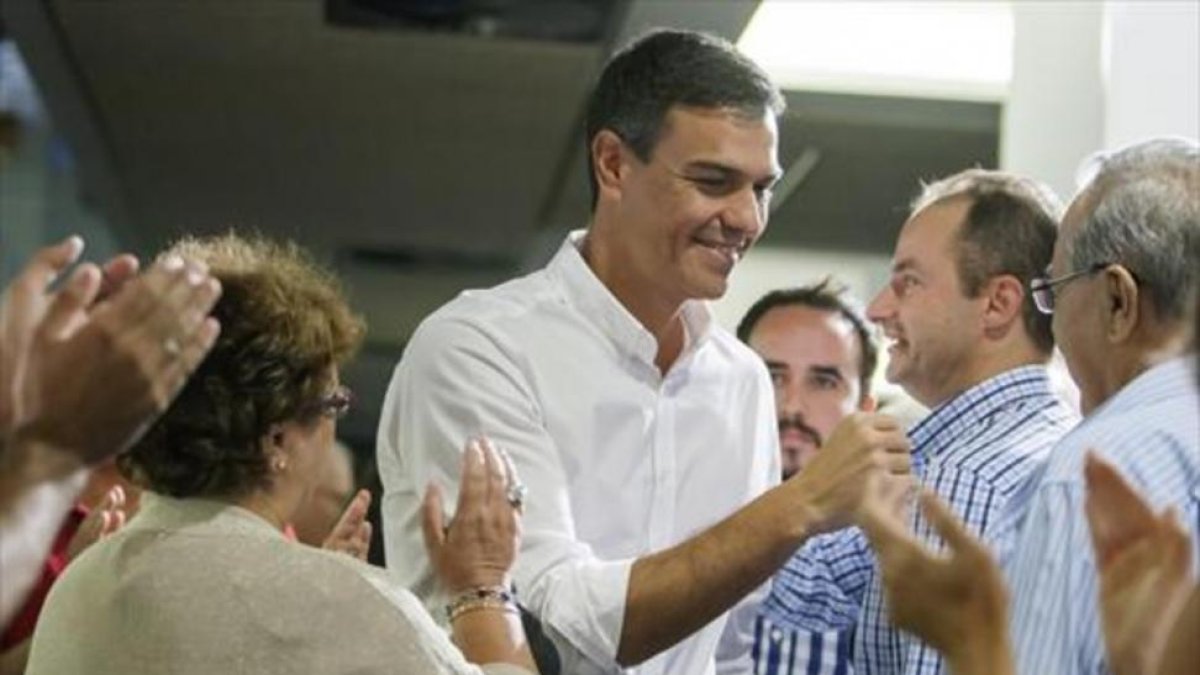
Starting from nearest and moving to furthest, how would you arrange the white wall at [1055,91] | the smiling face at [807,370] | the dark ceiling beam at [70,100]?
the smiling face at [807,370] < the white wall at [1055,91] < the dark ceiling beam at [70,100]

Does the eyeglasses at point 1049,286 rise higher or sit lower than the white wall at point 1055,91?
higher

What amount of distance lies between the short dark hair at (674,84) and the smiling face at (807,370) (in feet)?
4.74

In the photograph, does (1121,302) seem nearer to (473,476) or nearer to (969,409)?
(969,409)

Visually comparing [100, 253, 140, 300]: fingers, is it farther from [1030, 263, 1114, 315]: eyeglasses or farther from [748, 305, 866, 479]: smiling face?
[748, 305, 866, 479]: smiling face

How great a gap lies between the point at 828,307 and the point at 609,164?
1.65m

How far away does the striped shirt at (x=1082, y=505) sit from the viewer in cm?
284

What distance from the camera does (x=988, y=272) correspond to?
3762mm

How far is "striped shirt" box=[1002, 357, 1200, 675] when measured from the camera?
2844 mm

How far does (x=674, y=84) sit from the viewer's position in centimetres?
359

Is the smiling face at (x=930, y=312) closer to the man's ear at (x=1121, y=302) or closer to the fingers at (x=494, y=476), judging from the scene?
the man's ear at (x=1121, y=302)

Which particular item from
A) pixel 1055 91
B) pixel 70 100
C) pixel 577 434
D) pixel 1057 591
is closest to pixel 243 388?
pixel 577 434

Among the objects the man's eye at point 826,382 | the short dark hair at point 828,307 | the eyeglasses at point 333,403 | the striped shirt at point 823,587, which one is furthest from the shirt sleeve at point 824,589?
the short dark hair at point 828,307

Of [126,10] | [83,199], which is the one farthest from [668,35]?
[83,199]

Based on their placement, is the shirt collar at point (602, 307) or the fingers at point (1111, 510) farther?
the shirt collar at point (602, 307)
